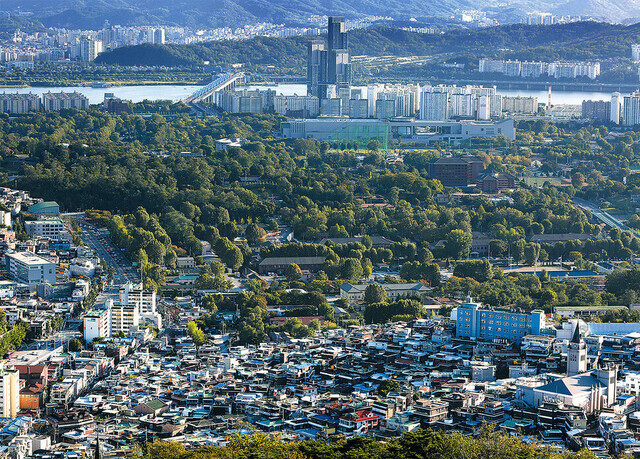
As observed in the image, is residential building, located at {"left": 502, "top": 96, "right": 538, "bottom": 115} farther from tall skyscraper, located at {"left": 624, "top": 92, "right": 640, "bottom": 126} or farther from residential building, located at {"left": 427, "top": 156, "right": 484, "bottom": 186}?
residential building, located at {"left": 427, "top": 156, "right": 484, "bottom": 186}

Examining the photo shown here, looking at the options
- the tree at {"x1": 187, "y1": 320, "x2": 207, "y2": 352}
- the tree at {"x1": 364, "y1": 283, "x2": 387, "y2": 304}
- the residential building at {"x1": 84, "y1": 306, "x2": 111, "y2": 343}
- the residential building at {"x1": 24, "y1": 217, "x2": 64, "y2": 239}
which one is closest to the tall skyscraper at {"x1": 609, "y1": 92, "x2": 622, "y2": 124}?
the residential building at {"x1": 24, "y1": 217, "x2": 64, "y2": 239}

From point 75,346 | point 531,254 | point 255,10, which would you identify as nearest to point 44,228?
point 75,346

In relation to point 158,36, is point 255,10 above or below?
above

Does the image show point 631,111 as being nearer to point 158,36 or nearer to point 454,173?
point 454,173

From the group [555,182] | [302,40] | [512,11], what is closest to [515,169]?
[555,182]

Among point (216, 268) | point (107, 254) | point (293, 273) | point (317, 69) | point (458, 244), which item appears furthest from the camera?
point (317, 69)

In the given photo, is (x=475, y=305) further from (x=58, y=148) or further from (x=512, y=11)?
(x=512, y=11)
